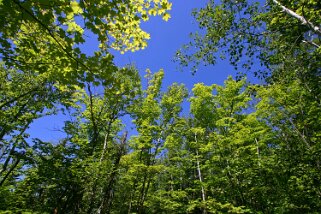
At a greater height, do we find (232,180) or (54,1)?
(232,180)

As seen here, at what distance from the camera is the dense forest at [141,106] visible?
10.7 feet

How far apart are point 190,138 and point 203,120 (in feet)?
11.2

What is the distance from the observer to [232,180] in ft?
54.2

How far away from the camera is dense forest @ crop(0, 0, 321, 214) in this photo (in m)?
3.27

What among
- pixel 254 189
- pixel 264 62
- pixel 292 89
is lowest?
pixel 254 189

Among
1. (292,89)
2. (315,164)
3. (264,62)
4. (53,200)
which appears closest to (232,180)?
(315,164)

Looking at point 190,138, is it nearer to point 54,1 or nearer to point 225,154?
point 225,154

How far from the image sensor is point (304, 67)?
9.92 meters

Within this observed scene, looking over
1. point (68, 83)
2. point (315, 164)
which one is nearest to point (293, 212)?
point (315, 164)

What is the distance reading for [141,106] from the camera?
17500mm

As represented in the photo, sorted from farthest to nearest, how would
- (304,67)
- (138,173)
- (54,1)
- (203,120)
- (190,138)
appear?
1. (190,138)
2. (203,120)
3. (138,173)
4. (304,67)
5. (54,1)

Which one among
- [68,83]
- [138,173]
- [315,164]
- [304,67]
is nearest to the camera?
[68,83]

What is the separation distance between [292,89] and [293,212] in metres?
6.79

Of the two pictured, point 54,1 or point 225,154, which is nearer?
point 54,1
